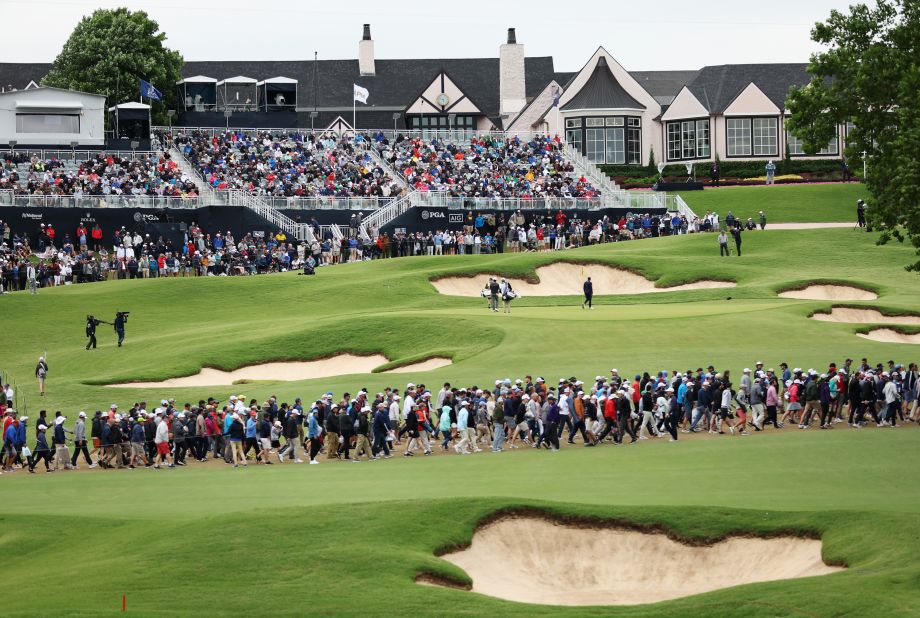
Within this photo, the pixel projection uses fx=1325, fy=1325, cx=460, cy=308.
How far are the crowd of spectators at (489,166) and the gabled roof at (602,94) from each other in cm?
1080

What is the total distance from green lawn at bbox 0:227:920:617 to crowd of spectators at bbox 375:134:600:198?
21.5m

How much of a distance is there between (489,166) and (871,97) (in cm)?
5441

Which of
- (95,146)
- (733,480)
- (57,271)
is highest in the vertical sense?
(95,146)

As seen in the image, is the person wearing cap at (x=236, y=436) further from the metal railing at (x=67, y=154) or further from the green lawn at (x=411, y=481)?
the metal railing at (x=67, y=154)

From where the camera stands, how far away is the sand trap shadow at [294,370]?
45.9 metres

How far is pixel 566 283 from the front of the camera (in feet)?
212

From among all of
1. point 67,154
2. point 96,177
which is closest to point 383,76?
point 67,154

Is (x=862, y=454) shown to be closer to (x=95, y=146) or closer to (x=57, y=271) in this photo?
(x=57, y=271)

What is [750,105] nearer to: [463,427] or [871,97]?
[871,97]

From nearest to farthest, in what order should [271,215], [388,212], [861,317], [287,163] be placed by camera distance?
[861,317] < [271,215] < [388,212] < [287,163]

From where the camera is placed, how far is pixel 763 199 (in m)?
86.1

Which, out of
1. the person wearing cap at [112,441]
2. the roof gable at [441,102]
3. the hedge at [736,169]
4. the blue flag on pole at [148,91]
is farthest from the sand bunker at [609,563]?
the roof gable at [441,102]

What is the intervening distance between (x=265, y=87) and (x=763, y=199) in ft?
121

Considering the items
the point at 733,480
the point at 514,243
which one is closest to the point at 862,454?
the point at 733,480
